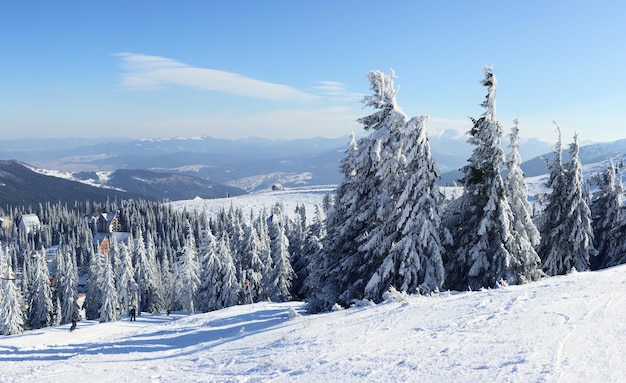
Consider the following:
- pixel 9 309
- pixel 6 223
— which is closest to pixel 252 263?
pixel 9 309

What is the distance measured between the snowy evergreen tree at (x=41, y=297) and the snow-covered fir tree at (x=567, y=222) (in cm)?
6977

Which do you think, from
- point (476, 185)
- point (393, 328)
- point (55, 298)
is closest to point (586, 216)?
point (476, 185)

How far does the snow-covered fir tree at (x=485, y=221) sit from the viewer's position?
18.9 meters

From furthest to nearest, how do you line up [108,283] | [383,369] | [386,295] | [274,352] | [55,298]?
[55,298]
[108,283]
[386,295]
[274,352]
[383,369]

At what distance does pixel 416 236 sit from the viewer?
60.0ft

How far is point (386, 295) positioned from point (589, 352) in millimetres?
7878

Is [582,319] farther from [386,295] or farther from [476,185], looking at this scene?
[476,185]

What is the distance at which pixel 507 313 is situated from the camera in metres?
9.76

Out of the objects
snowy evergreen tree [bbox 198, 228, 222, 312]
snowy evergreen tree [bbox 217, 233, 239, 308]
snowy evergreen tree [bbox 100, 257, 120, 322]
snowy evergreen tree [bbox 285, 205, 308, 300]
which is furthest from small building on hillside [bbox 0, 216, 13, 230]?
snowy evergreen tree [bbox 217, 233, 239, 308]

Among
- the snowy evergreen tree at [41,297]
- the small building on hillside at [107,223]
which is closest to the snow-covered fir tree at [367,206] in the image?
the snowy evergreen tree at [41,297]

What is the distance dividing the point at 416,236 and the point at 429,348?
1052 cm

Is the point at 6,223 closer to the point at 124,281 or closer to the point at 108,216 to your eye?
the point at 108,216

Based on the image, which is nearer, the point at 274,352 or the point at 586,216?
the point at 274,352

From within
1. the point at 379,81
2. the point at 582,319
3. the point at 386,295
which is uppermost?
the point at 379,81
